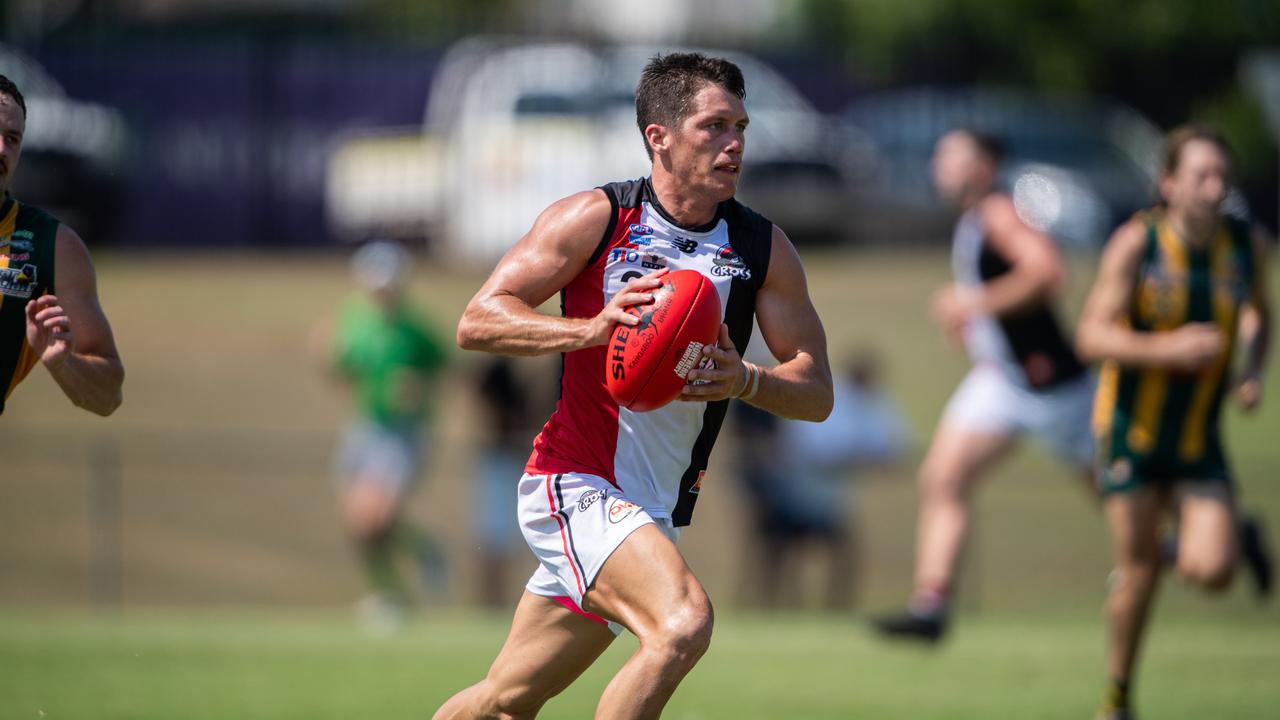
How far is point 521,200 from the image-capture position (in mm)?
20734

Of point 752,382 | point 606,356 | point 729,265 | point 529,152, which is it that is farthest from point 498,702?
point 529,152

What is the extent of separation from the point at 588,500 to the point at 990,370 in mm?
4830

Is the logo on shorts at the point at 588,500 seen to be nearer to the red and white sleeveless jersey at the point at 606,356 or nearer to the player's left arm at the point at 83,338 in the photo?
the red and white sleeveless jersey at the point at 606,356

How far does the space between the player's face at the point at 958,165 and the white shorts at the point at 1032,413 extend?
1032 mm

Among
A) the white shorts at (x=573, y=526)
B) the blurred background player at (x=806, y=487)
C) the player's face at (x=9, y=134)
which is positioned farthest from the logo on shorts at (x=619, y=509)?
the blurred background player at (x=806, y=487)

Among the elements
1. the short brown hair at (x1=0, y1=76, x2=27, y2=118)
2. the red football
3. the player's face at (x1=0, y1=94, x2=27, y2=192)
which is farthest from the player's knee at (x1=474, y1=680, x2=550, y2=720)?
the short brown hair at (x1=0, y1=76, x2=27, y2=118)

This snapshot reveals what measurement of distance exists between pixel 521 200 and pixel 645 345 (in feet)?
52.4

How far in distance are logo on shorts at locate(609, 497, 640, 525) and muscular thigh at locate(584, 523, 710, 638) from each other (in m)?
0.08

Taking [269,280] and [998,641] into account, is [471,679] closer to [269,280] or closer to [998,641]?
[998,641]

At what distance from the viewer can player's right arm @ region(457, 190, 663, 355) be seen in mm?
5086

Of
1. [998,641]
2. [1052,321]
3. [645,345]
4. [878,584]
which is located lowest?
[878,584]

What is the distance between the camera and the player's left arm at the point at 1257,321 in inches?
305

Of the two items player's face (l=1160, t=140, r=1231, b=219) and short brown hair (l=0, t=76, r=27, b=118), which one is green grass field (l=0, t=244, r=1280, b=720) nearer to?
player's face (l=1160, t=140, r=1231, b=219)

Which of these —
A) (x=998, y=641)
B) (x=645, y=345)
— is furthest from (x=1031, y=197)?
(x=645, y=345)
